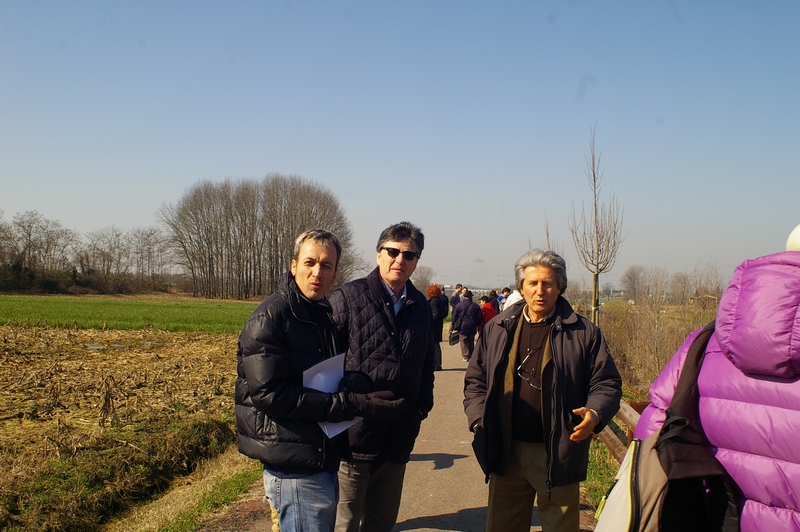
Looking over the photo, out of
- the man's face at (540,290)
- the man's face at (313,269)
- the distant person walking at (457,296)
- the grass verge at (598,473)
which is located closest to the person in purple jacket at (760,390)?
the man's face at (540,290)

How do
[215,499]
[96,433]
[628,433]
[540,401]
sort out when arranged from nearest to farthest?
[540,401] → [215,499] → [628,433] → [96,433]

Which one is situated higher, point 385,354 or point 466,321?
point 385,354

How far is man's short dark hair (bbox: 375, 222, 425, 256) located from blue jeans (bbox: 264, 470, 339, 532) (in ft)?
5.29

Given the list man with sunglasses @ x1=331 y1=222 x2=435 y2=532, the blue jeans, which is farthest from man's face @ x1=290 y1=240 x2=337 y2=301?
the blue jeans

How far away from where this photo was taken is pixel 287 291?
9.61 ft

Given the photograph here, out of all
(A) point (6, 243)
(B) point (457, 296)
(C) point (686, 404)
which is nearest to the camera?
(C) point (686, 404)

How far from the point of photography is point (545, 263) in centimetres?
366

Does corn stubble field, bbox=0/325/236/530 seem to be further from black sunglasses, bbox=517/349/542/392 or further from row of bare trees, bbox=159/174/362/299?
row of bare trees, bbox=159/174/362/299

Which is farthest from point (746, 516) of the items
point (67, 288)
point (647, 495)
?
point (67, 288)

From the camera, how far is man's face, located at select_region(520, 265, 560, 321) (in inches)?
141

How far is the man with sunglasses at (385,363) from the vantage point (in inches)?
139

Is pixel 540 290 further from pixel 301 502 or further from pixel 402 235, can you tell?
pixel 301 502

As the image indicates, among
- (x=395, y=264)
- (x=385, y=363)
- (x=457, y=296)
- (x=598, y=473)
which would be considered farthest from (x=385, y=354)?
(x=457, y=296)

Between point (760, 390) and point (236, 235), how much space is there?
278 feet
